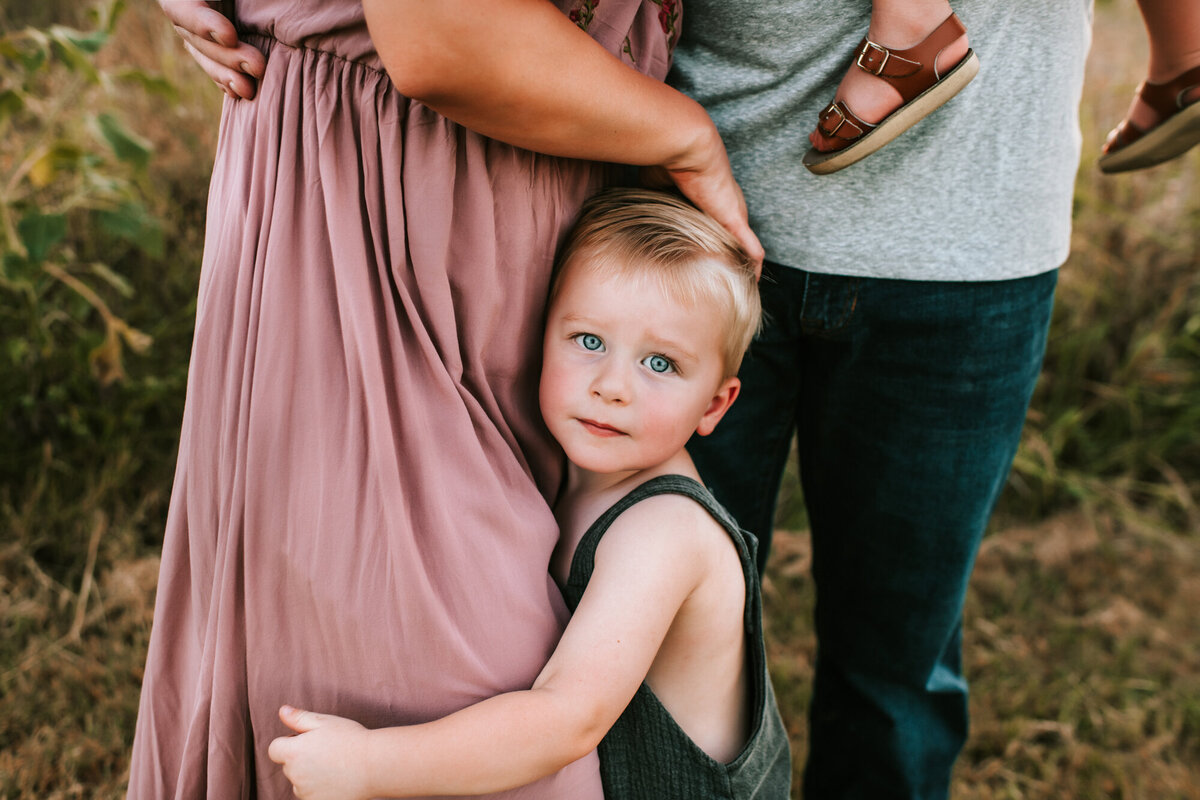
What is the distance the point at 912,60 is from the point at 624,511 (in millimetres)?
628

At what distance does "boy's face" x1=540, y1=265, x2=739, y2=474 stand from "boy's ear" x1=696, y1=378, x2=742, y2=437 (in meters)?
0.09

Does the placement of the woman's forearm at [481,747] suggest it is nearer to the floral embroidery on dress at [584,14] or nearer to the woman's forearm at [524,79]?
the woman's forearm at [524,79]

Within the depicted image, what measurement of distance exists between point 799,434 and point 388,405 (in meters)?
0.87

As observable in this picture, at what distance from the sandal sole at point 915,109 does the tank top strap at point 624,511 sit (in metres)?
0.45

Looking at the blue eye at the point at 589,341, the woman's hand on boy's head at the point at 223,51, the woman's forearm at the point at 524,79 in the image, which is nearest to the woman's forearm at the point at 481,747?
the blue eye at the point at 589,341

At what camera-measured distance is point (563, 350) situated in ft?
3.51

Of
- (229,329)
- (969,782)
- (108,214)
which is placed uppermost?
(108,214)

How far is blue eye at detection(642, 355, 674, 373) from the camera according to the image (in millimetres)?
1104

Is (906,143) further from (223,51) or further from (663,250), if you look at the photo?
(223,51)

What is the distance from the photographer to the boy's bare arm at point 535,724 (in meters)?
0.85

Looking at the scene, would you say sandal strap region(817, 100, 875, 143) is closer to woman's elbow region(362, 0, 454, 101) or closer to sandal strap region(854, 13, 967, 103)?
sandal strap region(854, 13, 967, 103)

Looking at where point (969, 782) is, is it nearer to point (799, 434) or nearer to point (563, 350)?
point (799, 434)

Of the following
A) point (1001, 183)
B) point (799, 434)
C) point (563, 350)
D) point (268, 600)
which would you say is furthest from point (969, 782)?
point (268, 600)

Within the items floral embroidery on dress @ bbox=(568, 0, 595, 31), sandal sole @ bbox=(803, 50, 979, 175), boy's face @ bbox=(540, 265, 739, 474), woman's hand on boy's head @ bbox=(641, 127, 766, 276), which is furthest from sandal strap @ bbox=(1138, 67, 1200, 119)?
floral embroidery on dress @ bbox=(568, 0, 595, 31)
